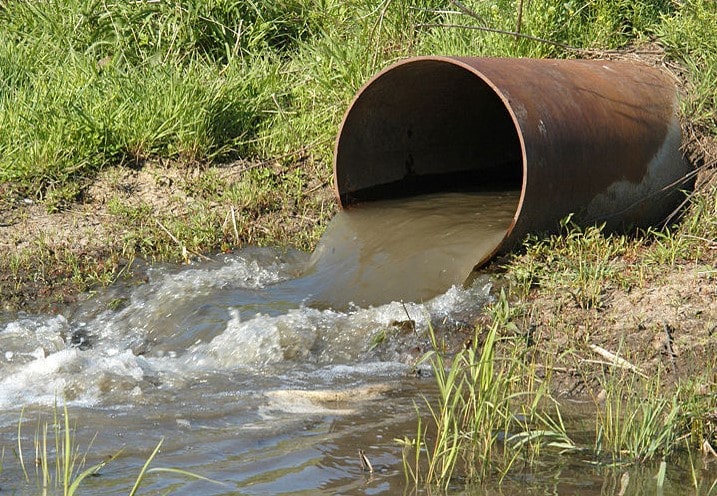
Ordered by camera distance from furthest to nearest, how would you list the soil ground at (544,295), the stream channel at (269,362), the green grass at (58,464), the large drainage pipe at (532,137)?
the large drainage pipe at (532,137)
the soil ground at (544,295)
the stream channel at (269,362)
the green grass at (58,464)

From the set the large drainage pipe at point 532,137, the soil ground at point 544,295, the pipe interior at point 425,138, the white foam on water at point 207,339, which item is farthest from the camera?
the pipe interior at point 425,138

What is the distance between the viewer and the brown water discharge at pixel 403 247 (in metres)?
5.38

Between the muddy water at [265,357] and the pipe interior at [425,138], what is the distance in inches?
9.5

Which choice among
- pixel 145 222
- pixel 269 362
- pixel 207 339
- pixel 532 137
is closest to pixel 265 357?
pixel 269 362

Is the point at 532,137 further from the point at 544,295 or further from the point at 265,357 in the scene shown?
the point at 265,357

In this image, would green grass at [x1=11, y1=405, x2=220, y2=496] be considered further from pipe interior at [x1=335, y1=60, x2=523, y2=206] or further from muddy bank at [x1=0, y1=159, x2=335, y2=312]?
pipe interior at [x1=335, y1=60, x2=523, y2=206]

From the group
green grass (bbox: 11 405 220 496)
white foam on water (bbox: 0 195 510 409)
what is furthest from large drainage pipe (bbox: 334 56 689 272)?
green grass (bbox: 11 405 220 496)

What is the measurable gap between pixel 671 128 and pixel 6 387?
3817 mm

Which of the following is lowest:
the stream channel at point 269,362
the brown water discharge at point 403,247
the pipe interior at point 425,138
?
the stream channel at point 269,362

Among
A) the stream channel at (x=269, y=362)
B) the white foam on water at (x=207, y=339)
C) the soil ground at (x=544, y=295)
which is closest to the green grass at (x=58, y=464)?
the stream channel at (x=269, y=362)

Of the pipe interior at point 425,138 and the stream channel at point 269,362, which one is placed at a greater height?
the pipe interior at point 425,138

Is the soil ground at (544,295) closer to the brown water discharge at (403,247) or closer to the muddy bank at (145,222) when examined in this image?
the muddy bank at (145,222)

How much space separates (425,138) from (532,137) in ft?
5.58

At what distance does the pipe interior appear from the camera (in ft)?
20.6
